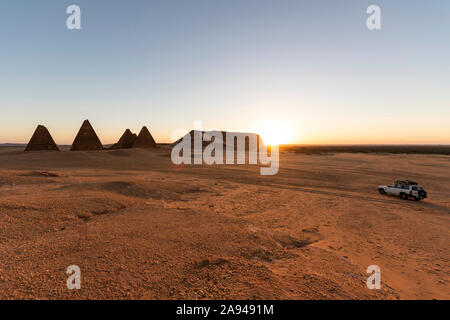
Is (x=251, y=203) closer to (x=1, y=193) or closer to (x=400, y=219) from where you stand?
(x=400, y=219)

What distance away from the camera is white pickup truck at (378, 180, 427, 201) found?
490 inches

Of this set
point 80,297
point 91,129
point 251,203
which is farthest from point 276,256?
point 91,129

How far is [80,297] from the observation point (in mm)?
3121

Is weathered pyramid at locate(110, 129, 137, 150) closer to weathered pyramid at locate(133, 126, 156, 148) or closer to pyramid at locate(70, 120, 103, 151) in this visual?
weathered pyramid at locate(133, 126, 156, 148)

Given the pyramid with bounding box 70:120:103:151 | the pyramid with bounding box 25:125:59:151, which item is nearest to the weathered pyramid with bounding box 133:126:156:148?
the pyramid with bounding box 70:120:103:151

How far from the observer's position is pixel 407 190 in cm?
1277

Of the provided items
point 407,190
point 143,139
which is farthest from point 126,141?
point 407,190

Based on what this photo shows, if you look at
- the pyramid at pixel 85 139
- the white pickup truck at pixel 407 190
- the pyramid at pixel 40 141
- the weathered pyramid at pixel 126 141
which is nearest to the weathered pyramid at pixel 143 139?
the weathered pyramid at pixel 126 141

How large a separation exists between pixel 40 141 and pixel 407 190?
43186mm

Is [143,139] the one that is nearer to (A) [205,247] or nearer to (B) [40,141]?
(B) [40,141]

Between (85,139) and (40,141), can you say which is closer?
(40,141)

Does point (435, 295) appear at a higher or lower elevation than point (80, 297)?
lower

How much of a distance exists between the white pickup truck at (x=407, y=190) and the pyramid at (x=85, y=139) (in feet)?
122

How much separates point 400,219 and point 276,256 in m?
7.49
